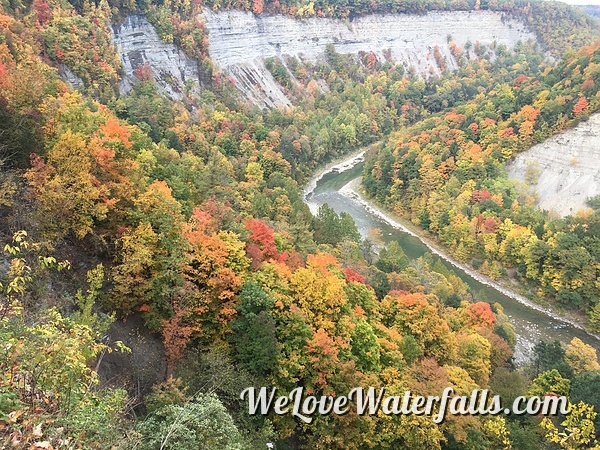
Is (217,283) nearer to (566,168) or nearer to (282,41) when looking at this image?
(566,168)

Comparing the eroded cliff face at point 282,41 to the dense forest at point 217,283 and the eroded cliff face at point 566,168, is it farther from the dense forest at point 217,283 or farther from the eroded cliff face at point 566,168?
the eroded cliff face at point 566,168

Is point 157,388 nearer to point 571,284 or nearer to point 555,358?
point 555,358

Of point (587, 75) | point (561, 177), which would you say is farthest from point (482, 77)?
point (561, 177)

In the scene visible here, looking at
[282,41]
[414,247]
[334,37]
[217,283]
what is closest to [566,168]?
[414,247]

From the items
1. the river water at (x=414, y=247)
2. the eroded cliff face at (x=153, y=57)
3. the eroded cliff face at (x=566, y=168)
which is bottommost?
the river water at (x=414, y=247)

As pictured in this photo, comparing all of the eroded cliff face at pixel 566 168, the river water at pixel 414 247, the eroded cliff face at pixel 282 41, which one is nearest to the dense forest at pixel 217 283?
the eroded cliff face at pixel 566 168
